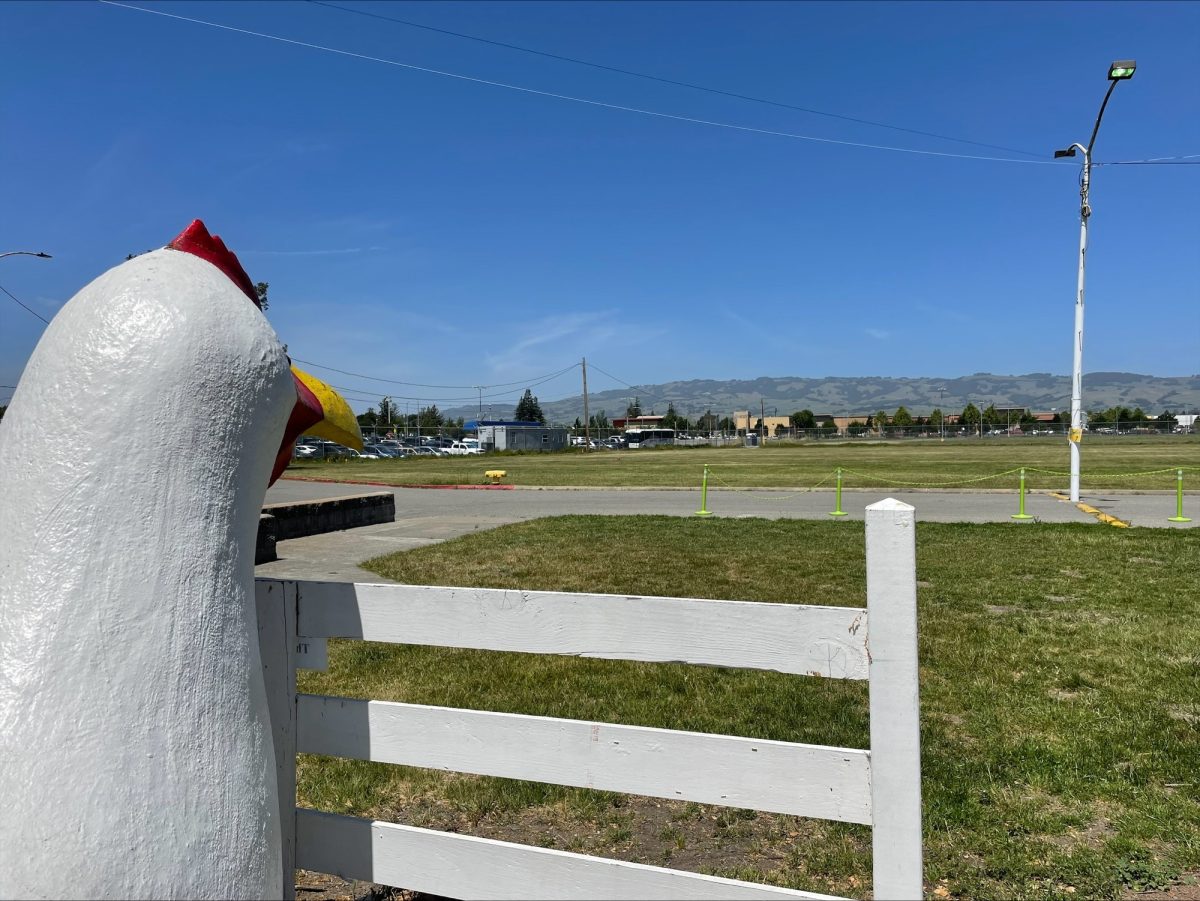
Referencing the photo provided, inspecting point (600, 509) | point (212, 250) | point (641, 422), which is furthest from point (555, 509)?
point (641, 422)

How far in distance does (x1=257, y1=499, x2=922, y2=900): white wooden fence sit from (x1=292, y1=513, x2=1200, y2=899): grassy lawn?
1333 millimetres

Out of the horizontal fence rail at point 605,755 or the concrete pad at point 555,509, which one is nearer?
the horizontal fence rail at point 605,755

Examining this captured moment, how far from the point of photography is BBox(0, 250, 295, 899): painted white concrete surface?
59.2 inches

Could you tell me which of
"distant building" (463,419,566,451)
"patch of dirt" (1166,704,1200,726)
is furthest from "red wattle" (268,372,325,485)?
"distant building" (463,419,566,451)

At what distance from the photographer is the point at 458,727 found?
7.21 ft

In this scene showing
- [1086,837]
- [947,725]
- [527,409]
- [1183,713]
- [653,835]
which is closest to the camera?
[1086,837]

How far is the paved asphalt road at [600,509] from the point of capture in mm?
11422

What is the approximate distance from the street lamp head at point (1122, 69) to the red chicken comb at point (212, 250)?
15827mm

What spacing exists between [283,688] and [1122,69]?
16.1 m

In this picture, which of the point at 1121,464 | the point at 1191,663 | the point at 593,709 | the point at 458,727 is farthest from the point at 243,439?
the point at 1121,464

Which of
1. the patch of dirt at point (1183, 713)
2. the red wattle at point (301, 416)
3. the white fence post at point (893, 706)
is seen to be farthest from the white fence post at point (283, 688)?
the patch of dirt at point (1183, 713)

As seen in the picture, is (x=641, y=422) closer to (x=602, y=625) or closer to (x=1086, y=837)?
(x=1086, y=837)

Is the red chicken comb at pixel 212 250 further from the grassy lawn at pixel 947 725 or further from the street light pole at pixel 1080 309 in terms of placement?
the street light pole at pixel 1080 309

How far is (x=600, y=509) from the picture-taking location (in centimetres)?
1738
